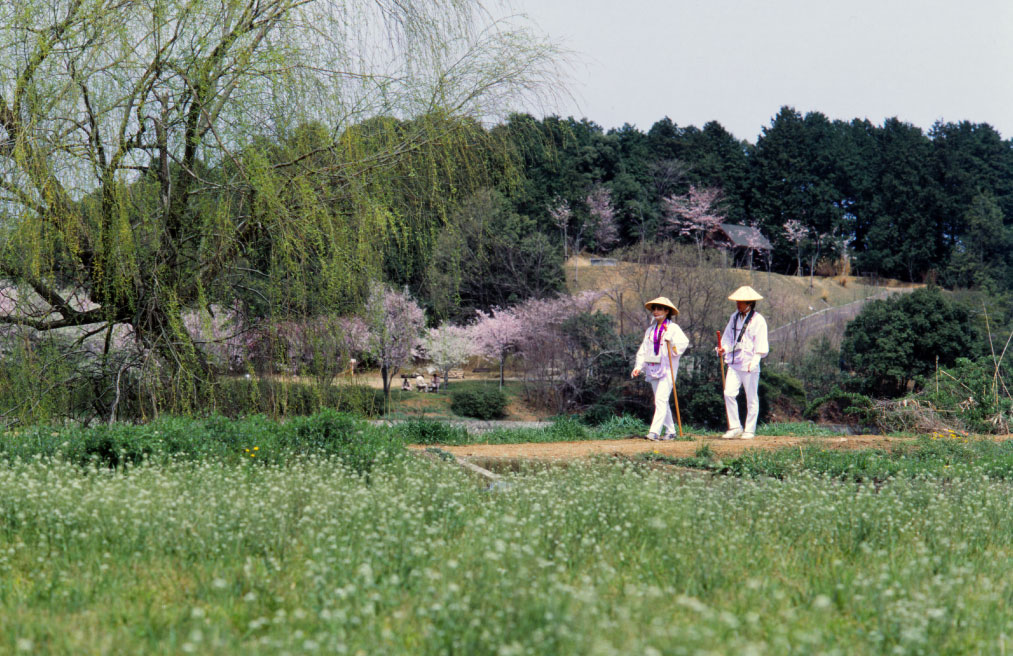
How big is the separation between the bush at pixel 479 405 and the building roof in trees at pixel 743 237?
27771mm

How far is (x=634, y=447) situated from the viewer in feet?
31.6

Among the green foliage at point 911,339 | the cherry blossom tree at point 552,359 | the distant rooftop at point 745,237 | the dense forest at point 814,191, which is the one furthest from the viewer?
the distant rooftop at point 745,237

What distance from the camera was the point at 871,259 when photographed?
4494 cm

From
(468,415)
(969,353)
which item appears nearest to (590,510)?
(468,415)

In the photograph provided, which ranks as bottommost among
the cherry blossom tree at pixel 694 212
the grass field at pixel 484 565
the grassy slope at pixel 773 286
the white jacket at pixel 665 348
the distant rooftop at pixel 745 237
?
the grass field at pixel 484 565

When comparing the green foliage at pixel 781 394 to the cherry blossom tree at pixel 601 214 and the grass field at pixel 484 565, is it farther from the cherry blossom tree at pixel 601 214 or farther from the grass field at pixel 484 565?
the cherry blossom tree at pixel 601 214

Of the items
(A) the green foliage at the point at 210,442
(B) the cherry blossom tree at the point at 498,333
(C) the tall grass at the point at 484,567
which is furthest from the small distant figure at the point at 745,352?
(B) the cherry blossom tree at the point at 498,333

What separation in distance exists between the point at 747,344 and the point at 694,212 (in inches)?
1434

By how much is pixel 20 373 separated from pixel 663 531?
611 cm

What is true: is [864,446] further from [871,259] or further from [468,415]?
[871,259]

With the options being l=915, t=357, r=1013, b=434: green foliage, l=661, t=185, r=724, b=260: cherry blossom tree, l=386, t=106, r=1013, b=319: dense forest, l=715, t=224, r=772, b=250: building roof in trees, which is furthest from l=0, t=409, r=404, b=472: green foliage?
l=715, t=224, r=772, b=250: building roof in trees

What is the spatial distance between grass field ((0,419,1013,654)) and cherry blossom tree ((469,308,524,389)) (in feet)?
59.5

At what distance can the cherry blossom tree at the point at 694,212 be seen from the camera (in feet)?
148

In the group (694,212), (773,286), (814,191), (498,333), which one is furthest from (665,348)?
(814,191)
